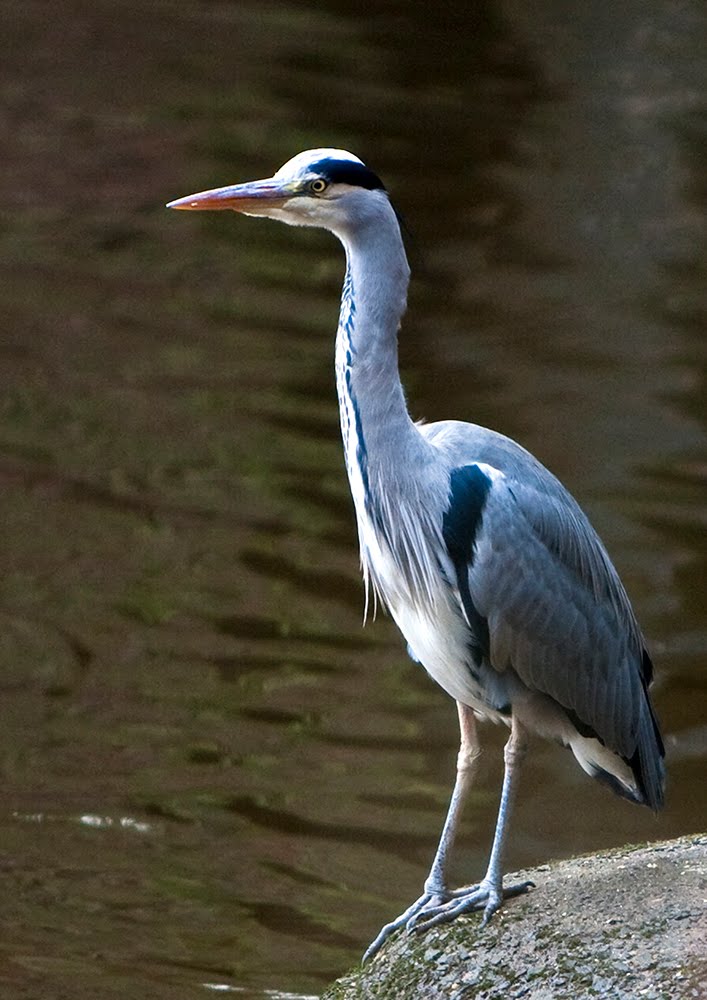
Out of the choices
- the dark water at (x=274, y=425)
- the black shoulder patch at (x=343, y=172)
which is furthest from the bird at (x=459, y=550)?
the dark water at (x=274, y=425)

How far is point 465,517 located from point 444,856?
3.02ft

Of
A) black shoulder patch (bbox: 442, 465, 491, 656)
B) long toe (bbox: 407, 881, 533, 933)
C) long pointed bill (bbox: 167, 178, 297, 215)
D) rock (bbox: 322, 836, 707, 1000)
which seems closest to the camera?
rock (bbox: 322, 836, 707, 1000)

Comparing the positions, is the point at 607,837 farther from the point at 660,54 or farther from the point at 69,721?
the point at 660,54

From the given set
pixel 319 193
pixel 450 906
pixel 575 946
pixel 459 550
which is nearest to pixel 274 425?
pixel 459 550

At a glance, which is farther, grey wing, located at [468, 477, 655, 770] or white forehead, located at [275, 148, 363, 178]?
grey wing, located at [468, 477, 655, 770]

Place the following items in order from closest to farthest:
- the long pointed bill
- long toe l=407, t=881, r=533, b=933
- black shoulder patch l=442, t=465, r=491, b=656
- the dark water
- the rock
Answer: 1. the rock
2. the long pointed bill
3. long toe l=407, t=881, r=533, b=933
4. black shoulder patch l=442, t=465, r=491, b=656
5. the dark water

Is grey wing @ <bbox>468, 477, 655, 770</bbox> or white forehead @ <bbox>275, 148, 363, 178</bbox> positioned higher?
white forehead @ <bbox>275, 148, 363, 178</bbox>

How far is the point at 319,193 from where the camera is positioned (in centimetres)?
486

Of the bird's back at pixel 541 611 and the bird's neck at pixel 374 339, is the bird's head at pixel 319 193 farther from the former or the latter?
the bird's back at pixel 541 611

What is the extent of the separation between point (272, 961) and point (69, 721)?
1.95 metres

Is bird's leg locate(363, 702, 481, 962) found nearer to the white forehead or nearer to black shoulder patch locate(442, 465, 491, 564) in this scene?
black shoulder patch locate(442, 465, 491, 564)

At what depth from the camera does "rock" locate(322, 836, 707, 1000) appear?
14.8 ft

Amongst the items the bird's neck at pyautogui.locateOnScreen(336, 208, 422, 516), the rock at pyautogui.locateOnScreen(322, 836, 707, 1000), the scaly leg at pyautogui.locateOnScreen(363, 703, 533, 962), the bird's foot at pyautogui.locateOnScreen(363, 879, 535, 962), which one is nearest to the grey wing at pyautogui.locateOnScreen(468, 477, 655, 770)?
the scaly leg at pyautogui.locateOnScreen(363, 703, 533, 962)

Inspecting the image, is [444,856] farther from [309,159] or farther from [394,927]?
[309,159]
